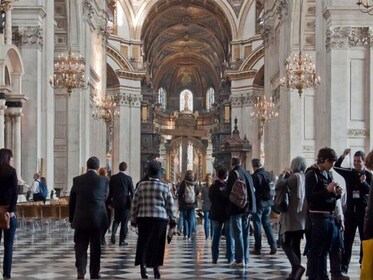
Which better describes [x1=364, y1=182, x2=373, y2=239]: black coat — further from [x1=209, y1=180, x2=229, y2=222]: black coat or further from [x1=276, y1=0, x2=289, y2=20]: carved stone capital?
[x1=276, y1=0, x2=289, y2=20]: carved stone capital

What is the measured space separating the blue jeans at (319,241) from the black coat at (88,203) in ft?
8.39

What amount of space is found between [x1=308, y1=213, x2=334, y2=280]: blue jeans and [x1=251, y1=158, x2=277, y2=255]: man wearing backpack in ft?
14.8

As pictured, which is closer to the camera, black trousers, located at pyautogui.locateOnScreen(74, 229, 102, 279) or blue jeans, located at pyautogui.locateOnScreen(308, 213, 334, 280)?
blue jeans, located at pyautogui.locateOnScreen(308, 213, 334, 280)

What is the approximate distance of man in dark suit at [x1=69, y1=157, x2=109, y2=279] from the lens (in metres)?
9.25

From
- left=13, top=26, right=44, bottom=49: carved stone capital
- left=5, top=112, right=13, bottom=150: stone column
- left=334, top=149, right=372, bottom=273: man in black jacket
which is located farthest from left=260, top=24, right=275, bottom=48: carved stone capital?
left=334, top=149, right=372, bottom=273: man in black jacket

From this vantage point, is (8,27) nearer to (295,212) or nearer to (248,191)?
(248,191)

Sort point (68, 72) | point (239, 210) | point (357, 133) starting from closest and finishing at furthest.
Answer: point (239, 210), point (357, 133), point (68, 72)

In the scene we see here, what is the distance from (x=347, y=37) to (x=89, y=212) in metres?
12.9

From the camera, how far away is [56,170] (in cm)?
2823

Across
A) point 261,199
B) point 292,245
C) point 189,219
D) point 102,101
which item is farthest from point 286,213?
point 102,101

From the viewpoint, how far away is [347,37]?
20.3m

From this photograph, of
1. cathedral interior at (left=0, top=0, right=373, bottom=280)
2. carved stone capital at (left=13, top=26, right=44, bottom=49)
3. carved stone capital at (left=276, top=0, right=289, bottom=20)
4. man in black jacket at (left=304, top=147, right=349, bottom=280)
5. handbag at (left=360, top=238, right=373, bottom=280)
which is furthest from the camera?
carved stone capital at (left=276, top=0, right=289, bottom=20)

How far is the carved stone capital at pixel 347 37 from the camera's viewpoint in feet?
66.6

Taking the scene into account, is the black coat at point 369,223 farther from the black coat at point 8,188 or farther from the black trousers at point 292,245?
the black coat at point 8,188
